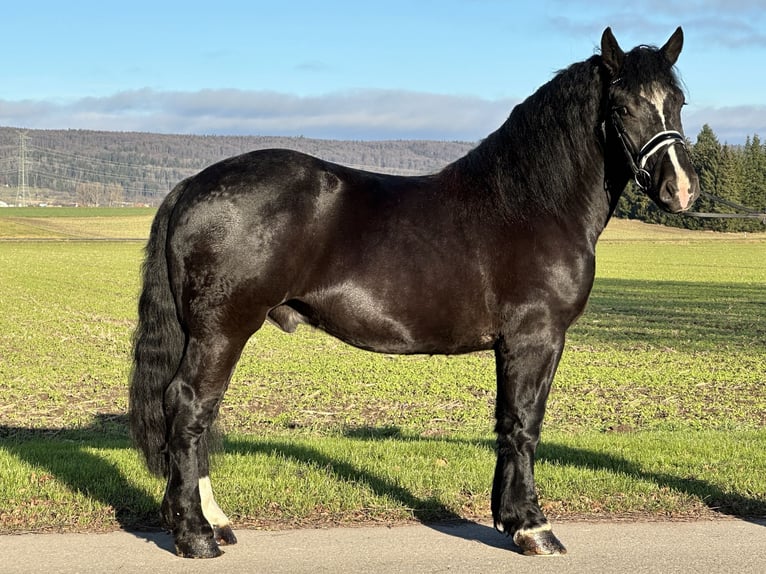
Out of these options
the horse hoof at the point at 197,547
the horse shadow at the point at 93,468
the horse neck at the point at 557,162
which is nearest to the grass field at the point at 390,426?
the horse shadow at the point at 93,468

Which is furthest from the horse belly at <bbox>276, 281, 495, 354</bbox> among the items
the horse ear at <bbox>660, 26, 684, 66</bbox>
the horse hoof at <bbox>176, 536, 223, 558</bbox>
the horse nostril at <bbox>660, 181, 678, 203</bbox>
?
the horse ear at <bbox>660, 26, 684, 66</bbox>

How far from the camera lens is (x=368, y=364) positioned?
50.5ft

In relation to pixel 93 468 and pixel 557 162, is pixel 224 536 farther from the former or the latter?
pixel 557 162

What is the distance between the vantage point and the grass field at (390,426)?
19.0ft

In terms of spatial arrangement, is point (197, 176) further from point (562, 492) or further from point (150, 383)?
point (562, 492)

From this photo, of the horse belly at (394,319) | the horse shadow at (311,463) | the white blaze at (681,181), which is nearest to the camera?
the white blaze at (681,181)

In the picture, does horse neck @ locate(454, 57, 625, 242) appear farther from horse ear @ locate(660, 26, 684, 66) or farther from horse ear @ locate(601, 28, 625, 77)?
horse ear @ locate(660, 26, 684, 66)

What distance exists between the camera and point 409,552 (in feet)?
15.6

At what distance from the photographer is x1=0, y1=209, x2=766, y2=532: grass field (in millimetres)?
5805

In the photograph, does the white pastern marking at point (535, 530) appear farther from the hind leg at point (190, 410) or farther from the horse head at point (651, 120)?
the horse head at point (651, 120)

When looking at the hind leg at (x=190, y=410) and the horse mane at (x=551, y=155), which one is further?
the horse mane at (x=551, y=155)

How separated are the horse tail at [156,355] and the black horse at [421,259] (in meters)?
→ 0.01

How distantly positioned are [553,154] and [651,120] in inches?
24.0

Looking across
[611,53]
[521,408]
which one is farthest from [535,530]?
[611,53]
